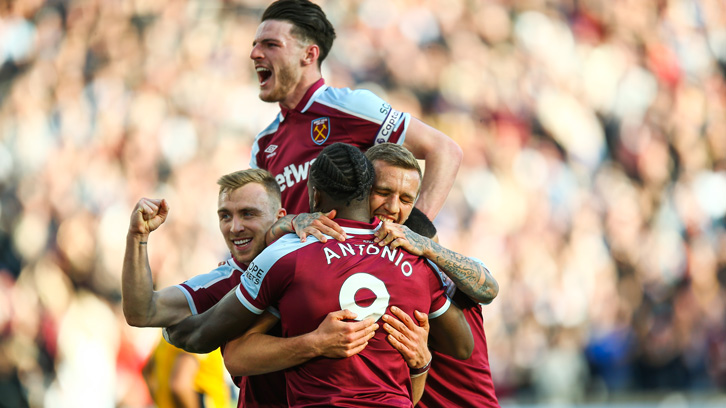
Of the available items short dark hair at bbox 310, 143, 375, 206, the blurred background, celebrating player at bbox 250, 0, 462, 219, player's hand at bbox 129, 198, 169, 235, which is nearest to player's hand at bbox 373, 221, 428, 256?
short dark hair at bbox 310, 143, 375, 206

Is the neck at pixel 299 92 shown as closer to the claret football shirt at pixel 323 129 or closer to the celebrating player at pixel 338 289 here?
the claret football shirt at pixel 323 129

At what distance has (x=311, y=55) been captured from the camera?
12.8ft

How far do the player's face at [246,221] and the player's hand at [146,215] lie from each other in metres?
0.27

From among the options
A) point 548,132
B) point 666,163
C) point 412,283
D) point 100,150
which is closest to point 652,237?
point 666,163

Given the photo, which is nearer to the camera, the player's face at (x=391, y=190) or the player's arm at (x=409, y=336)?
the player's arm at (x=409, y=336)

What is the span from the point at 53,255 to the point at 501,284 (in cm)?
453

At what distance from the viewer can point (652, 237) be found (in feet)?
27.4

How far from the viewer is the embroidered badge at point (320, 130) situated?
3.68m

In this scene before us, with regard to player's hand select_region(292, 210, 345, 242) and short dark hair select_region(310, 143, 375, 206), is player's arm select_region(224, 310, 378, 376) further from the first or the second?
short dark hair select_region(310, 143, 375, 206)

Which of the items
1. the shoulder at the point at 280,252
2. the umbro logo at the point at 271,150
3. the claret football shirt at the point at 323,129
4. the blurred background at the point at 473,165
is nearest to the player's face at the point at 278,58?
the claret football shirt at the point at 323,129

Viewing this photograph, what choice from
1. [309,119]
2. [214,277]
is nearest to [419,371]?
[214,277]

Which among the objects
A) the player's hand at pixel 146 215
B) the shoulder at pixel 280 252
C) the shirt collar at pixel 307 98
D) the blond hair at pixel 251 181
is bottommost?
the player's hand at pixel 146 215

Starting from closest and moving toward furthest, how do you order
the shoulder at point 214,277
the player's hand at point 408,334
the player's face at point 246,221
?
the player's hand at point 408,334
the player's face at point 246,221
the shoulder at point 214,277

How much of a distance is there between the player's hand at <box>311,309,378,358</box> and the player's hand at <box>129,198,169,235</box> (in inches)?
30.7
